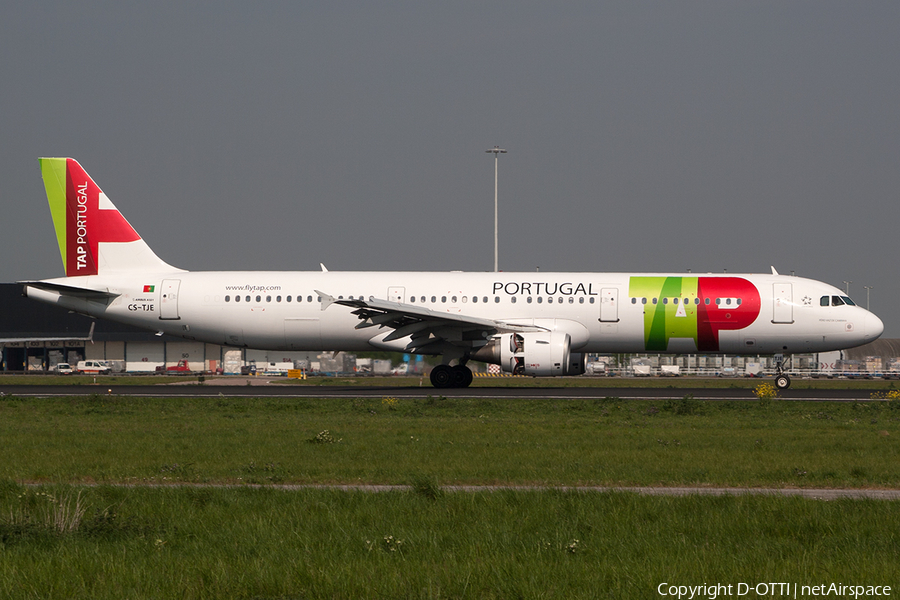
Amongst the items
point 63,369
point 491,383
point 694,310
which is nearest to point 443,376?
point 694,310

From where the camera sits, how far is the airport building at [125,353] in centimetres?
7875

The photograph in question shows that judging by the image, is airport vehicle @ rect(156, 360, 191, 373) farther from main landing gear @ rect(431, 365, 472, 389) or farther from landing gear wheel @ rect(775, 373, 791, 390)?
landing gear wheel @ rect(775, 373, 791, 390)

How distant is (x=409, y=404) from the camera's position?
25109mm

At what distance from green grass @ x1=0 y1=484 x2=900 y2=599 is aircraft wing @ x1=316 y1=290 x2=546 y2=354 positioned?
18.4 m

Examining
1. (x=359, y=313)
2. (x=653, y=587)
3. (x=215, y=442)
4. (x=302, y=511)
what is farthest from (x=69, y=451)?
(x=359, y=313)

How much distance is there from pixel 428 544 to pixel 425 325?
21864 mm

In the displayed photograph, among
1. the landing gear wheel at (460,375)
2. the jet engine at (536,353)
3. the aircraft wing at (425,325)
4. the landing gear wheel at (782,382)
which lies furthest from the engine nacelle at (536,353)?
the landing gear wheel at (782,382)

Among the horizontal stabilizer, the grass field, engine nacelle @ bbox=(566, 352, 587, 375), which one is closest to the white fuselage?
the horizontal stabilizer

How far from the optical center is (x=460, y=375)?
32219 millimetres

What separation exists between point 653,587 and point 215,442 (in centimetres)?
1118

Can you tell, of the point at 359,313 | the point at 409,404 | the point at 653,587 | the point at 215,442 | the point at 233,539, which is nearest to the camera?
the point at 653,587

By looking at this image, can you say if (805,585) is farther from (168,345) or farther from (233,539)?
(168,345)

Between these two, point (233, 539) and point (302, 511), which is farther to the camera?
point (302, 511)

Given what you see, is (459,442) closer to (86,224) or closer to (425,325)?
(425,325)
